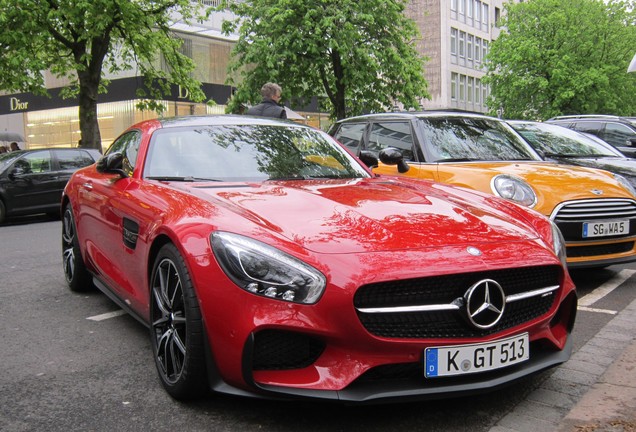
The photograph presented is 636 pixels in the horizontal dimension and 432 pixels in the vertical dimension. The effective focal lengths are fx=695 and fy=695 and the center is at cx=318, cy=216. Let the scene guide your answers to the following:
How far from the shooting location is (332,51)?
2408 cm

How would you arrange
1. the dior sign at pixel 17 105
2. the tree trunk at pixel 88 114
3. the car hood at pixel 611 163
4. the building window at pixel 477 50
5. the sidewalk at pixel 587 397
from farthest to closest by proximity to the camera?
1. the building window at pixel 477 50
2. the dior sign at pixel 17 105
3. the tree trunk at pixel 88 114
4. the car hood at pixel 611 163
5. the sidewalk at pixel 587 397

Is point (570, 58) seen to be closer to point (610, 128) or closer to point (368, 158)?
point (610, 128)

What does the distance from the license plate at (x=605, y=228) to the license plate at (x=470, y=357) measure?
289 cm

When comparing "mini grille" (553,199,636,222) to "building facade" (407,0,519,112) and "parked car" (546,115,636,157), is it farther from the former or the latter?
"building facade" (407,0,519,112)

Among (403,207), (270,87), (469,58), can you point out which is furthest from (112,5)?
(469,58)

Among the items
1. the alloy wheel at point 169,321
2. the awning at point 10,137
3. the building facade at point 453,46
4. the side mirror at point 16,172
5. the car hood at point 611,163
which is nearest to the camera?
the alloy wheel at point 169,321

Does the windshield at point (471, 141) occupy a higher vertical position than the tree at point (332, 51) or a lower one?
lower

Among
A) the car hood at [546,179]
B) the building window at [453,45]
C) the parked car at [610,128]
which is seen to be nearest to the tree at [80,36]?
the parked car at [610,128]

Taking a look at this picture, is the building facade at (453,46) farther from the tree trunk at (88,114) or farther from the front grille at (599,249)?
the front grille at (599,249)

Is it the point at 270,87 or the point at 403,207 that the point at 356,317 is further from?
the point at 270,87

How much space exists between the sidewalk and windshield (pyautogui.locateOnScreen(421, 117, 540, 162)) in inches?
111

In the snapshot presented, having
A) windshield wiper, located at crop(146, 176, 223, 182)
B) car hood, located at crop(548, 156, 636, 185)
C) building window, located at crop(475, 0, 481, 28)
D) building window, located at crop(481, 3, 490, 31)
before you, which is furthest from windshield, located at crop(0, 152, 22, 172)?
building window, located at crop(481, 3, 490, 31)

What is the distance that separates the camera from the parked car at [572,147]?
8094mm

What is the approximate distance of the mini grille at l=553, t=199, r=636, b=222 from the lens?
17.9 ft
